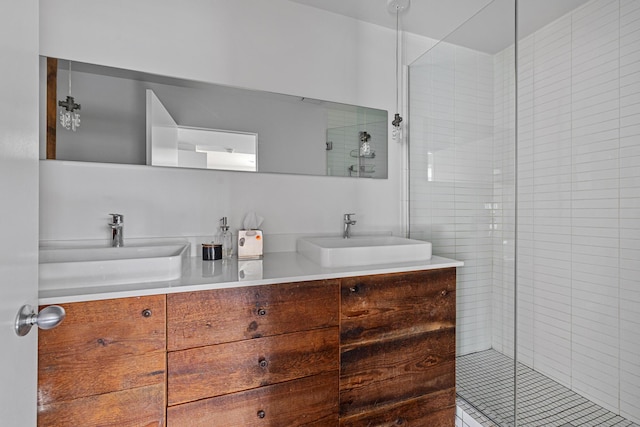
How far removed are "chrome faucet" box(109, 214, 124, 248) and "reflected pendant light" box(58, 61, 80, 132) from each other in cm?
44

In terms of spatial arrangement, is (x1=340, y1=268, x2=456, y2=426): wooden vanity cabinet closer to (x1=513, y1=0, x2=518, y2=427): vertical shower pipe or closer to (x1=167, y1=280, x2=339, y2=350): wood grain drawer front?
(x1=167, y1=280, x2=339, y2=350): wood grain drawer front

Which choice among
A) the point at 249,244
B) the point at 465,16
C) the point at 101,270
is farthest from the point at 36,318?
the point at 465,16

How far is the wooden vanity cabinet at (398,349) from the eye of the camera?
123 cm

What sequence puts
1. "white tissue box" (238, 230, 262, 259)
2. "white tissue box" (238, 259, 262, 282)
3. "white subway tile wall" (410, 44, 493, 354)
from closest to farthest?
"white tissue box" (238, 259, 262, 282), "white tissue box" (238, 230, 262, 259), "white subway tile wall" (410, 44, 493, 354)

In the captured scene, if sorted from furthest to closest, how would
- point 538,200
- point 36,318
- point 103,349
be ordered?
point 538,200, point 103,349, point 36,318

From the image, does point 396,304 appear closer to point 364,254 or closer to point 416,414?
point 364,254

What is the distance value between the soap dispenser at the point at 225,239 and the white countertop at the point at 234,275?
0.25 ft

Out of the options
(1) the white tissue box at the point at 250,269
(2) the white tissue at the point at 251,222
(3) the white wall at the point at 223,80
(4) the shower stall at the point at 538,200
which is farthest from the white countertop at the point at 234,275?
(4) the shower stall at the point at 538,200

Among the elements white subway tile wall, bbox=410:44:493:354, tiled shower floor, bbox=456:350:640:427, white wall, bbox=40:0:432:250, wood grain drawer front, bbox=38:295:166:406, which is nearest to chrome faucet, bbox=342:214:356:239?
white wall, bbox=40:0:432:250

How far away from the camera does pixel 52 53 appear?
1.33m

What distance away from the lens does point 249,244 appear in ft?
4.97

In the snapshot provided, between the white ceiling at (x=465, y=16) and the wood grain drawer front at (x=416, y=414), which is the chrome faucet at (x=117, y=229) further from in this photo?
the white ceiling at (x=465, y=16)

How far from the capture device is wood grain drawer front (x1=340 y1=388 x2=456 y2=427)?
126 centimetres

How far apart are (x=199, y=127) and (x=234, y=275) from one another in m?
0.85
